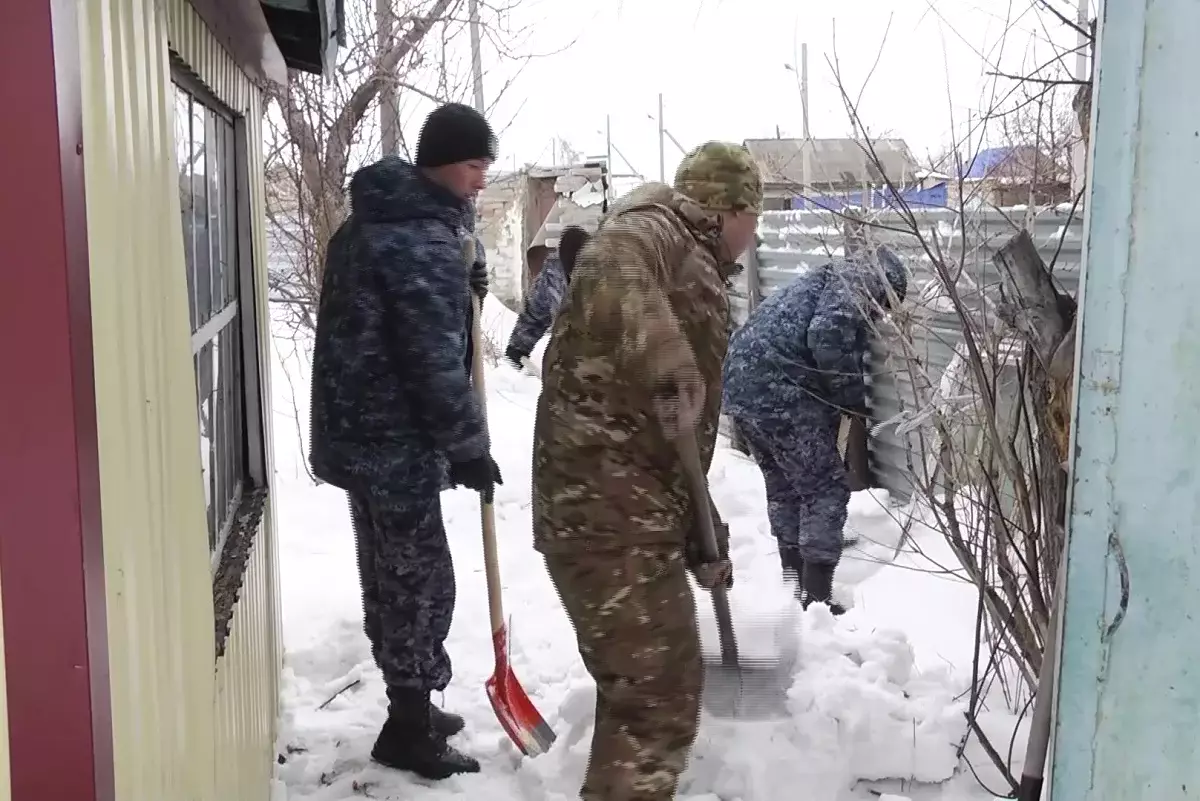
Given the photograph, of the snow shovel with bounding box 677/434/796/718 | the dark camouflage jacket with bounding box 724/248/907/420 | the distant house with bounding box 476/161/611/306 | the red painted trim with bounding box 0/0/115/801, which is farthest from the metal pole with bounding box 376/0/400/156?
the red painted trim with bounding box 0/0/115/801

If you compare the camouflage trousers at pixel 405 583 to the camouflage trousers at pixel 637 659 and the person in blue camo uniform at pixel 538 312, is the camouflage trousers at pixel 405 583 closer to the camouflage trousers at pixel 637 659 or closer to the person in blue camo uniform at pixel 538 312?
the camouflage trousers at pixel 637 659

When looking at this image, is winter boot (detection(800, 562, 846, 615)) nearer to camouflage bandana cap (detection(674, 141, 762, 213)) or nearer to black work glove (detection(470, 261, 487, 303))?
black work glove (detection(470, 261, 487, 303))

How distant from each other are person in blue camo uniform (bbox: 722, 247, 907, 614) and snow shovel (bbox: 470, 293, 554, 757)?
1577 mm

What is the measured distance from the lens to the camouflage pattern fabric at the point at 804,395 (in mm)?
4695

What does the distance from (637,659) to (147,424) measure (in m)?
1.39

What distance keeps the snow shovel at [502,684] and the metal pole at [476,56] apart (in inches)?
220

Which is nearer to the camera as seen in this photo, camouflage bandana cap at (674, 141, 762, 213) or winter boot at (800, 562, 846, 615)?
camouflage bandana cap at (674, 141, 762, 213)

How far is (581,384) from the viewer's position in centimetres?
245

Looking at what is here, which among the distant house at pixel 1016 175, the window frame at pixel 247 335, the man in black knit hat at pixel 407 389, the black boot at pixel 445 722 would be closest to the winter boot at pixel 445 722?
the black boot at pixel 445 722

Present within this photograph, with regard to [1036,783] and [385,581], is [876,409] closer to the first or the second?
[385,581]

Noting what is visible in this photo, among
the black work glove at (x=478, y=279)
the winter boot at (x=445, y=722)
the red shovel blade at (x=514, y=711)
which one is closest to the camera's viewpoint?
the red shovel blade at (x=514, y=711)

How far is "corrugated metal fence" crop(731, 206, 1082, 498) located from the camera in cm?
317

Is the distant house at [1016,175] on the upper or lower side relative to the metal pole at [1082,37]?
lower

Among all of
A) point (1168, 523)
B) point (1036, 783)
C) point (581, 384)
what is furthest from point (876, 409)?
point (1168, 523)
